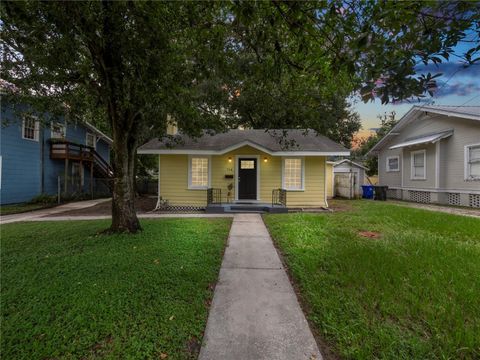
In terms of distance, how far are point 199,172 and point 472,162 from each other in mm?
12538

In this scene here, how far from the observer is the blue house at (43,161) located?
11344 mm

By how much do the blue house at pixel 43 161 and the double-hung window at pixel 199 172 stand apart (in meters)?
4.64

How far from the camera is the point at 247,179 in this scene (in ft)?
37.0

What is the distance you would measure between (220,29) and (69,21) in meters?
2.25

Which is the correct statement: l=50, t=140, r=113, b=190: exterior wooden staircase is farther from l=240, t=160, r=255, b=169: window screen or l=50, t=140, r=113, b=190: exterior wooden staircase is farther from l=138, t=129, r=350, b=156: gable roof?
l=240, t=160, r=255, b=169: window screen

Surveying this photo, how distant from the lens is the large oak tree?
1967 mm

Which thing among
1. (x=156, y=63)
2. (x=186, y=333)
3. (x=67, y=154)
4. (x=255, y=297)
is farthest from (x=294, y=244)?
(x=67, y=154)

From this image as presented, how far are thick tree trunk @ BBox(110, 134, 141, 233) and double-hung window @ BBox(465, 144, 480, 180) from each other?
1402cm

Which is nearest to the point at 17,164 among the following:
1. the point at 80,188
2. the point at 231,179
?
the point at 80,188

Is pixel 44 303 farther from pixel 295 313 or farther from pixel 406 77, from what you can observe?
pixel 406 77

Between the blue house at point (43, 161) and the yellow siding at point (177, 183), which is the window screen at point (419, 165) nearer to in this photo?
the yellow siding at point (177, 183)

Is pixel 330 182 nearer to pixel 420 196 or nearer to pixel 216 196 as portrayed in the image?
pixel 420 196

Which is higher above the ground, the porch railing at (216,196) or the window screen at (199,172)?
the window screen at (199,172)

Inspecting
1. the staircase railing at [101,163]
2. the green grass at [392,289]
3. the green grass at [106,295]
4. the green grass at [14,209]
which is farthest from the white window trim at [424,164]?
the staircase railing at [101,163]
